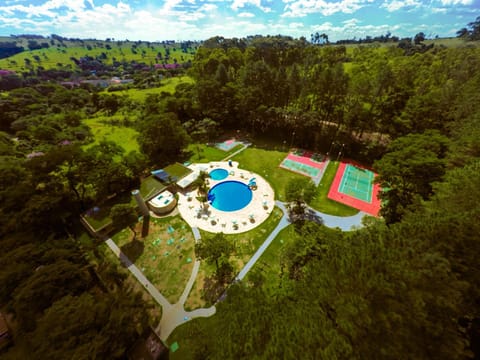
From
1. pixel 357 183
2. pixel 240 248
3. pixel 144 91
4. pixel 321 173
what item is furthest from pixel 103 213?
pixel 144 91

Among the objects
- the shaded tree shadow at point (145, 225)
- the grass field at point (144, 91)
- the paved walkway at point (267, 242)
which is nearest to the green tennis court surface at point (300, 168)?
the paved walkway at point (267, 242)

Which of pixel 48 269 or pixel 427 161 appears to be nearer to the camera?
pixel 48 269

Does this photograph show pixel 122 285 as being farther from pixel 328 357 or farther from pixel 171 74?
pixel 171 74

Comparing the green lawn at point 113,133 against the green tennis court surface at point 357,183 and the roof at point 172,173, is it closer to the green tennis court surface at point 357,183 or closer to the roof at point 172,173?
the roof at point 172,173

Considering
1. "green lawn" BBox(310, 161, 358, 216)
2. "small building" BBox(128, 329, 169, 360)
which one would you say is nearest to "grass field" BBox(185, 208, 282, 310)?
"small building" BBox(128, 329, 169, 360)

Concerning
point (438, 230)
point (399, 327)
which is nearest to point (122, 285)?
point (399, 327)
